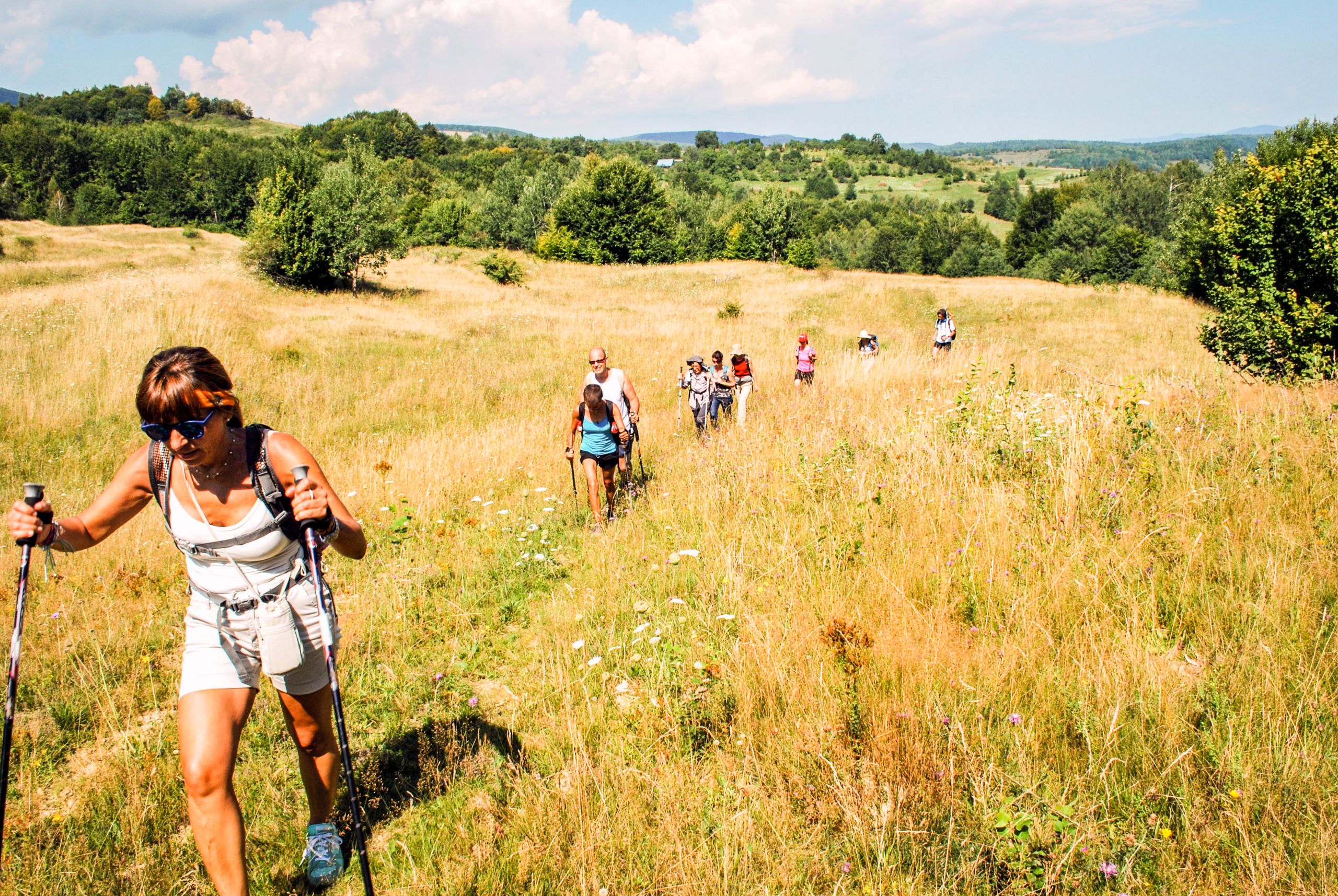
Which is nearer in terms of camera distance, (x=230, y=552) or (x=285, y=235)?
(x=230, y=552)

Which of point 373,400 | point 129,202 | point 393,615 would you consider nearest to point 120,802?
point 393,615

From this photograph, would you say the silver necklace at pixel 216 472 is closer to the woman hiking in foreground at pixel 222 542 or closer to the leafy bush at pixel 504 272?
the woman hiking in foreground at pixel 222 542

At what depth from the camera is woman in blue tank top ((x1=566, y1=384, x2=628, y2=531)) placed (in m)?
6.98

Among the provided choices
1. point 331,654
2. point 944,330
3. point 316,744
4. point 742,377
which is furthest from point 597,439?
point 944,330

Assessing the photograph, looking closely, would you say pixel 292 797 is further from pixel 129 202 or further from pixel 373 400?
pixel 129 202

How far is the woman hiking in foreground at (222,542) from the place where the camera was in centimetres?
242

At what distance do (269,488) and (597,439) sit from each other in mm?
4560

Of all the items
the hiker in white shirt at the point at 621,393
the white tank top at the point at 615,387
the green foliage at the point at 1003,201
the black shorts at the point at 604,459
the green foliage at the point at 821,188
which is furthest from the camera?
the green foliage at the point at 821,188

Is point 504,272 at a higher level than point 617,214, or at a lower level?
lower

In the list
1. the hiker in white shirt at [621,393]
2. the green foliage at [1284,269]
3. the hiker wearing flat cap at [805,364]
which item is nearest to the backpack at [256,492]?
the hiker in white shirt at [621,393]

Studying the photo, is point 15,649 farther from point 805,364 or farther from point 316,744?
point 805,364

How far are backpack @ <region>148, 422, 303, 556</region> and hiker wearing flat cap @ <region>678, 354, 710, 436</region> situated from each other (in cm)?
793

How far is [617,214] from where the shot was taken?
185 feet

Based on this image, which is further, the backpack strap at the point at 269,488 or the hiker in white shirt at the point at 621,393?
the hiker in white shirt at the point at 621,393
